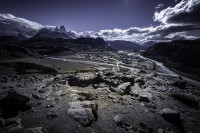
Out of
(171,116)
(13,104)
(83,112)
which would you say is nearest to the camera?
(83,112)

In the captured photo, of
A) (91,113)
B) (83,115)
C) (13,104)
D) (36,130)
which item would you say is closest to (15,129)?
(36,130)

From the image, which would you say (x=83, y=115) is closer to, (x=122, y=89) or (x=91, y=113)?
(x=91, y=113)

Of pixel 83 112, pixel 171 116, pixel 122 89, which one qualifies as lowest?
pixel 171 116

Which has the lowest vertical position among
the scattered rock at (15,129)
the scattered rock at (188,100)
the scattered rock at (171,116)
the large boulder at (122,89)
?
the scattered rock at (188,100)

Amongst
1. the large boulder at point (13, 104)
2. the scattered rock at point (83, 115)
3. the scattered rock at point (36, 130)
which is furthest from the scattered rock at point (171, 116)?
the large boulder at point (13, 104)

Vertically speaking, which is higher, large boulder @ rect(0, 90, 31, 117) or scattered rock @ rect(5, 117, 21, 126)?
large boulder @ rect(0, 90, 31, 117)

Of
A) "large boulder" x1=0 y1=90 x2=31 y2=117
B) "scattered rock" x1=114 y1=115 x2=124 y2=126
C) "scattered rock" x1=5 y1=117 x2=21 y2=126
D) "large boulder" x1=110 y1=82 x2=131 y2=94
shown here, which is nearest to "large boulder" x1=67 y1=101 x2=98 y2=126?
"scattered rock" x1=114 y1=115 x2=124 y2=126

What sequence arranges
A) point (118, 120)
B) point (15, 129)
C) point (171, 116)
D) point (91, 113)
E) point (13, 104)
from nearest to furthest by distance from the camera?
point (15, 129), point (91, 113), point (118, 120), point (13, 104), point (171, 116)

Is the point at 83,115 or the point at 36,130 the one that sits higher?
the point at 83,115

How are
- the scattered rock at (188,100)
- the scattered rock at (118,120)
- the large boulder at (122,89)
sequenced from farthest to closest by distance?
1. the large boulder at (122,89)
2. the scattered rock at (188,100)
3. the scattered rock at (118,120)

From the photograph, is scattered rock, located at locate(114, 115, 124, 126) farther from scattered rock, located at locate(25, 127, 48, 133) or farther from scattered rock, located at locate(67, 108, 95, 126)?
scattered rock, located at locate(25, 127, 48, 133)

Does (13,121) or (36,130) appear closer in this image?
(36,130)

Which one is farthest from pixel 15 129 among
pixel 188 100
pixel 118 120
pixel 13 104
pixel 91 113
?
pixel 188 100

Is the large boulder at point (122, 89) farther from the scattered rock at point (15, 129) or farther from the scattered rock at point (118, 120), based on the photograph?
the scattered rock at point (15, 129)
